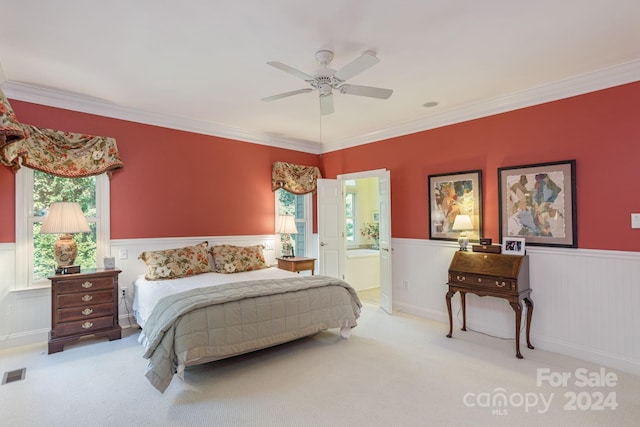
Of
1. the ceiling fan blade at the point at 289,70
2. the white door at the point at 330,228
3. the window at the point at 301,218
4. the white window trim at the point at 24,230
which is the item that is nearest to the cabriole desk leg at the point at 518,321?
the white door at the point at 330,228

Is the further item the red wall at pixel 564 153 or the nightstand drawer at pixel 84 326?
the nightstand drawer at pixel 84 326

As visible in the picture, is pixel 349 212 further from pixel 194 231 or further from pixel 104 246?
pixel 104 246

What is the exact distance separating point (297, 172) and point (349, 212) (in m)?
1.88

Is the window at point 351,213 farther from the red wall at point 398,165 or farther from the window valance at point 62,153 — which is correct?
the window valance at point 62,153

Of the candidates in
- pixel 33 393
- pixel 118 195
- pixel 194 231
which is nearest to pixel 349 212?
pixel 194 231

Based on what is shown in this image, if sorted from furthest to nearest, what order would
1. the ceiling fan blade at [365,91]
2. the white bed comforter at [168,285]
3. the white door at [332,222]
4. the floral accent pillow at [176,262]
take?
the white door at [332,222], the floral accent pillow at [176,262], the white bed comforter at [168,285], the ceiling fan blade at [365,91]

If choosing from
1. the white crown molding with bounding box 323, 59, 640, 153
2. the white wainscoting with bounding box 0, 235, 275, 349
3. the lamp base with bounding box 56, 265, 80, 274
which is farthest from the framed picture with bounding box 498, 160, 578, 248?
the lamp base with bounding box 56, 265, 80, 274

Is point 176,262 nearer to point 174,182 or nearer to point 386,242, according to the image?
point 174,182

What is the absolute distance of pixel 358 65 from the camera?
2.44 meters

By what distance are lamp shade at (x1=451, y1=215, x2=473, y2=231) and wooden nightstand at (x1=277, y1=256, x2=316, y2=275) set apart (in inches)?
85.8

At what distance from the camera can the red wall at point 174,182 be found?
380 centimetres

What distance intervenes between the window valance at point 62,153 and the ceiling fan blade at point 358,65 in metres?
2.90

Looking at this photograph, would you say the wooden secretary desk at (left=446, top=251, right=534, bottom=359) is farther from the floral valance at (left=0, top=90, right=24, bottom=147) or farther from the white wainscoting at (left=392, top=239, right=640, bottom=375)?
the floral valance at (left=0, top=90, right=24, bottom=147)

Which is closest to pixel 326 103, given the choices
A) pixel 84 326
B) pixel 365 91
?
pixel 365 91
